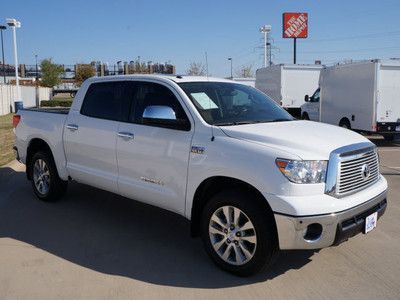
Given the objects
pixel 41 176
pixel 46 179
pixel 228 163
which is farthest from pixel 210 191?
pixel 41 176

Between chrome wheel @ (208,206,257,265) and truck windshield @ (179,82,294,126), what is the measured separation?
37.0 inches

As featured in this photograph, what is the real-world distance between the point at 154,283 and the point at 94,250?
1130mm

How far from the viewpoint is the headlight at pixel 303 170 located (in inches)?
155

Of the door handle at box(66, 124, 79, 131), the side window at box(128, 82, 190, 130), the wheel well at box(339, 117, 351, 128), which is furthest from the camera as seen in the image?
the wheel well at box(339, 117, 351, 128)

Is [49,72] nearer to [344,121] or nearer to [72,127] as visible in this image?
[344,121]

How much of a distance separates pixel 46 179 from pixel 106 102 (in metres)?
1.90

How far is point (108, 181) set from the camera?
5.71 metres

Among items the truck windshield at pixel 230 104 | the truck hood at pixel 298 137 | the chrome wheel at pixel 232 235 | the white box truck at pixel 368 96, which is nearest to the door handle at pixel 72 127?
the truck windshield at pixel 230 104

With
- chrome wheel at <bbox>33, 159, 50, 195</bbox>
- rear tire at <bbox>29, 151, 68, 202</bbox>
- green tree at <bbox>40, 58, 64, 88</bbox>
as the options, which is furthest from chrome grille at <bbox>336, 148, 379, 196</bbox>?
green tree at <bbox>40, 58, 64, 88</bbox>

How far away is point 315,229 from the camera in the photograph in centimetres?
397

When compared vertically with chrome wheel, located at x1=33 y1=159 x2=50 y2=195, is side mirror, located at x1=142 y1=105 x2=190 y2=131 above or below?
above

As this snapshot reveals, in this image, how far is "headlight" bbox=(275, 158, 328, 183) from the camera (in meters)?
3.95

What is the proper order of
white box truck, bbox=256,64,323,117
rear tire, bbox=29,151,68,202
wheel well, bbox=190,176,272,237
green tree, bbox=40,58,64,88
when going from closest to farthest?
wheel well, bbox=190,176,272,237
rear tire, bbox=29,151,68,202
white box truck, bbox=256,64,323,117
green tree, bbox=40,58,64,88

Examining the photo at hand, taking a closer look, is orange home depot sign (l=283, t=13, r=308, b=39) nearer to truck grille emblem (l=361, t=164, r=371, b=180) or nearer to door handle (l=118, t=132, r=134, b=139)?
door handle (l=118, t=132, r=134, b=139)
